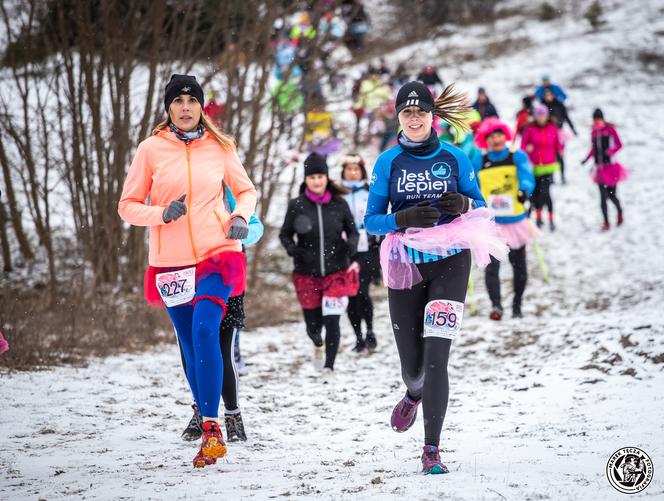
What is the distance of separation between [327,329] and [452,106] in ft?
11.0

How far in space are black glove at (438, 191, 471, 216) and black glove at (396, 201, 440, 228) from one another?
0.08 m

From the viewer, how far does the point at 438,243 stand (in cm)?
439

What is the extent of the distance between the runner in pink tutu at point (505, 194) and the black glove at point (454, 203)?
5.25 m

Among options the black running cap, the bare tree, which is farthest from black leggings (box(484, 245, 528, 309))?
the black running cap

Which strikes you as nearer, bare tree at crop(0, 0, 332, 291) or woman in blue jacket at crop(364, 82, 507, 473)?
woman in blue jacket at crop(364, 82, 507, 473)

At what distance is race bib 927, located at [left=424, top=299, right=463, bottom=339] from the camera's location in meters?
4.26

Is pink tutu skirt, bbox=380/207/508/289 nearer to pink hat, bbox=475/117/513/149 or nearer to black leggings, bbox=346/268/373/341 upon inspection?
black leggings, bbox=346/268/373/341

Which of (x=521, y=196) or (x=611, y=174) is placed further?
(x=611, y=174)

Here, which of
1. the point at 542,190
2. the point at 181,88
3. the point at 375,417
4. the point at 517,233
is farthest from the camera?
the point at 542,190

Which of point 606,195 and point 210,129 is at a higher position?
point 210,129

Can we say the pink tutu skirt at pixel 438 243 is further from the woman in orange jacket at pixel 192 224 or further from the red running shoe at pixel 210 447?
the red running shoe at pixel 210 447

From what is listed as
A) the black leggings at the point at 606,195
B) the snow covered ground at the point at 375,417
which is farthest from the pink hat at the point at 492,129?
the black leggings at the point at 606,195

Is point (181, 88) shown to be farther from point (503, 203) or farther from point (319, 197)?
point (503, 203)

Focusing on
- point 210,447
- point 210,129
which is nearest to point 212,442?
point 210,447
